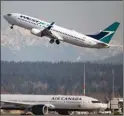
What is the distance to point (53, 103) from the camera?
54.4 metres

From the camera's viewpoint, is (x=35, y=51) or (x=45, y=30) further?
(x=35, y=51)

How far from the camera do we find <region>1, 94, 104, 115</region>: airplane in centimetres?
5259

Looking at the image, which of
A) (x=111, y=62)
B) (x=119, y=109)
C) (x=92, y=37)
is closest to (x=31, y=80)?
(x=111, y=62)

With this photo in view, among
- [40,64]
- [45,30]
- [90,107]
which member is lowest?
[90,107]

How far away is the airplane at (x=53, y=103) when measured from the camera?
5259 centimetres

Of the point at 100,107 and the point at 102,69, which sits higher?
the point at 102,69

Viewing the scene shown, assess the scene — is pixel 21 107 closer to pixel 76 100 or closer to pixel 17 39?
pixel 76 100

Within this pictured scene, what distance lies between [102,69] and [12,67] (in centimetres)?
2036

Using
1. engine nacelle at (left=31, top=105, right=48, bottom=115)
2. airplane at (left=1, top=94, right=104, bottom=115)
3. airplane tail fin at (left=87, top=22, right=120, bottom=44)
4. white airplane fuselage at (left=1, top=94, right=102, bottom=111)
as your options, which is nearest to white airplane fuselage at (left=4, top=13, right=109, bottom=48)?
airplane tail fin at (left=87, top=22, right=120, bottom=44)

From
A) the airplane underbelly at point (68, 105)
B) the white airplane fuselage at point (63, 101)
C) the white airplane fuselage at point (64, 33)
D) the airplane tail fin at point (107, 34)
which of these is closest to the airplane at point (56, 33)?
the white airplane fuselage at point (64, 33)

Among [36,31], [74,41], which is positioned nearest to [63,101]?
[74,41]

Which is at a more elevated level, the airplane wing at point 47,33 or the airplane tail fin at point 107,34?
the airplane tail fin at point 107,34

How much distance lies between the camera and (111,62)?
7238 cm

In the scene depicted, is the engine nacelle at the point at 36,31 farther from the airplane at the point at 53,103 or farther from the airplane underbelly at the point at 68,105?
the airplane underbelly at the point at 68,105
